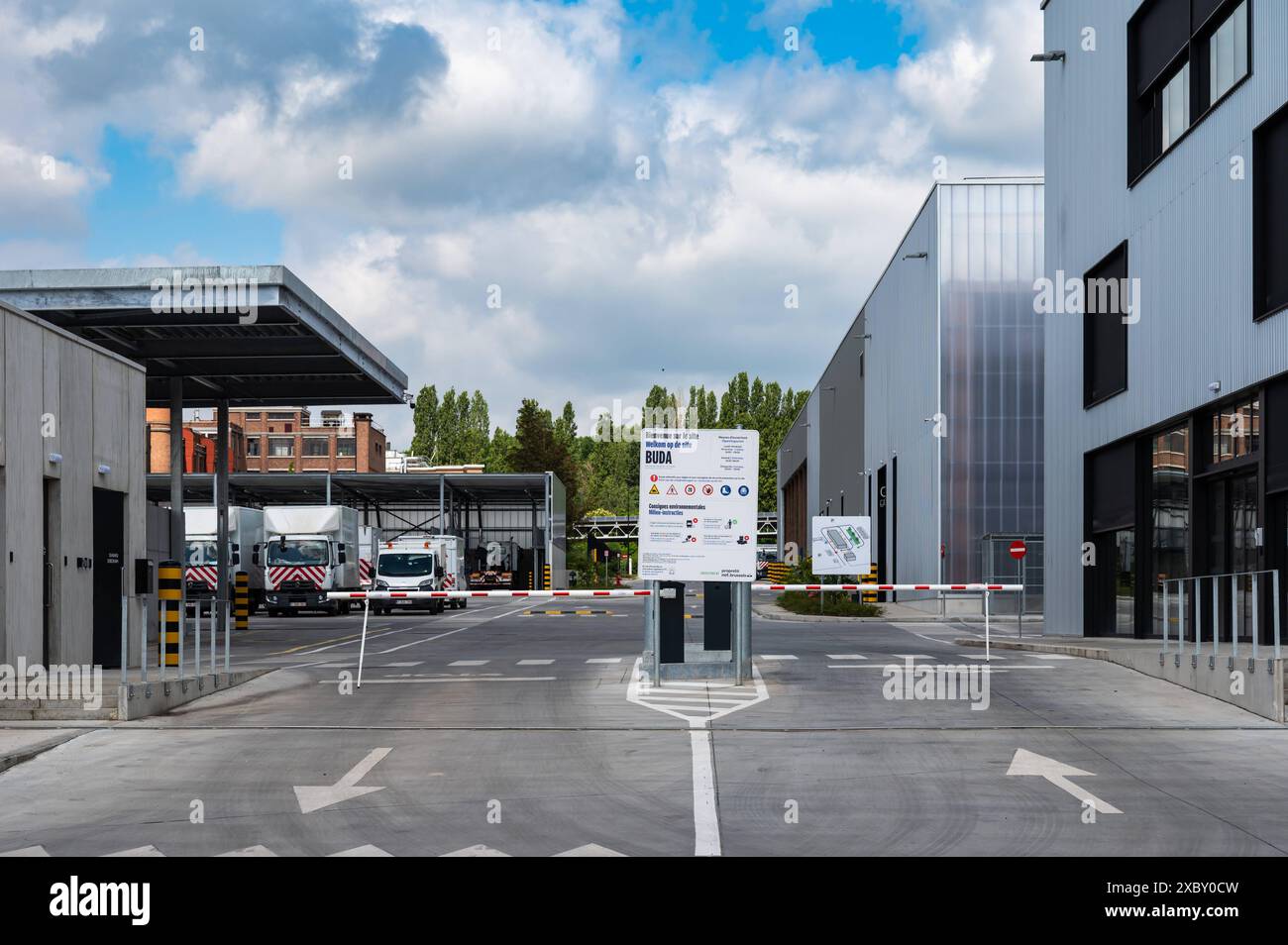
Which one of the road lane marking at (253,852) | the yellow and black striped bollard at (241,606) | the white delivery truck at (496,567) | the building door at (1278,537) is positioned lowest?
the white delivery truck at (496,567)

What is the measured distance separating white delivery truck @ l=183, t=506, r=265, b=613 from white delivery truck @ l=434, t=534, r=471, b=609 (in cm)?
635

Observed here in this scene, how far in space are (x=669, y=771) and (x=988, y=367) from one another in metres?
37.6

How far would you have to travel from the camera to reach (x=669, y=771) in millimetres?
11188

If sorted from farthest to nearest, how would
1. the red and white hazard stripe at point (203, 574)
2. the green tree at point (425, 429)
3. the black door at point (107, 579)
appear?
the green tree at point (425, 429)
the red and white hazard stripe at point (203, 574)
the black door at point (107, 579)

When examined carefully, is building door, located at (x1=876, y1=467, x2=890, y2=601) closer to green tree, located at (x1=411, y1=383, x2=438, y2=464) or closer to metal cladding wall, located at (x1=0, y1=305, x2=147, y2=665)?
metal cladding wall, located at (x1=0, y1=305, x2=147, y2=665)

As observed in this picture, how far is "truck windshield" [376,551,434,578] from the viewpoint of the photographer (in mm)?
48719

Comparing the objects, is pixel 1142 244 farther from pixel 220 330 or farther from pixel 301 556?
pixel 301 556

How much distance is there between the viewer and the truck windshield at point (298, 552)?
159ft

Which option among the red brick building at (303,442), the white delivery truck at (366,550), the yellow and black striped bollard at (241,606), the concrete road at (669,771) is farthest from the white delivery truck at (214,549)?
the red brick building at (303,442)

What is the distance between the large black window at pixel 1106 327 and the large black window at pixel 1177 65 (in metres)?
1.91

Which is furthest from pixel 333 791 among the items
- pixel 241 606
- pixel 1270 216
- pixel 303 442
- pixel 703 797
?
pixel 303 442

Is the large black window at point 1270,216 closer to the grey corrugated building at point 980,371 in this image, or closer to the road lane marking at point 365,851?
the road lane marking at point 365,851

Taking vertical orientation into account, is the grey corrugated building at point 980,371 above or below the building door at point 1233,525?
above

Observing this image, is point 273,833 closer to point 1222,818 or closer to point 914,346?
point 1222,818
